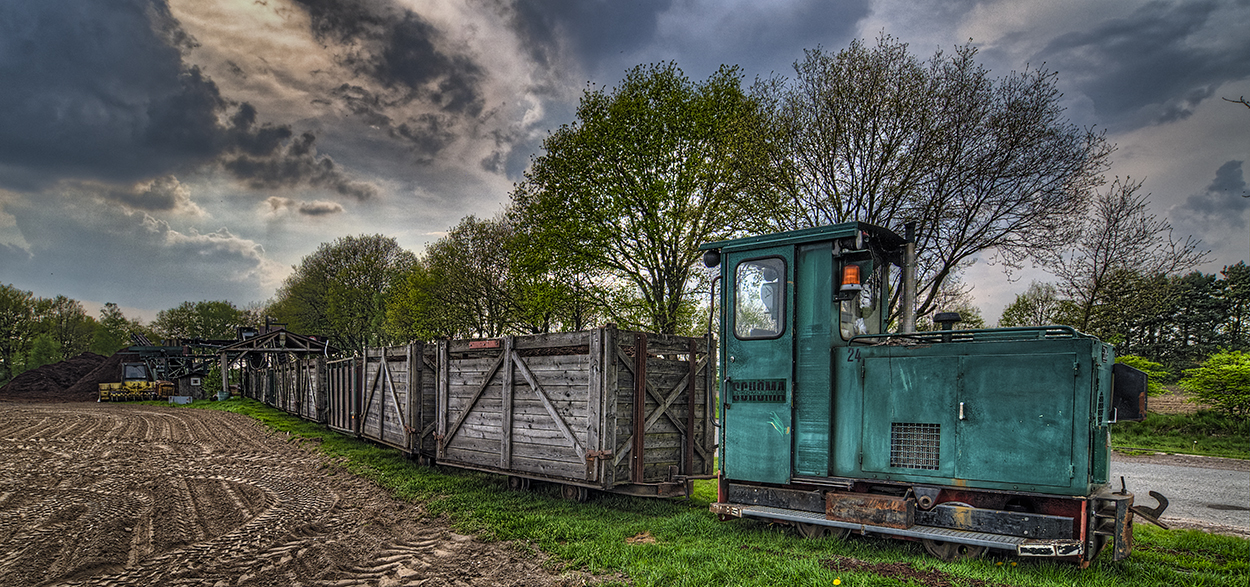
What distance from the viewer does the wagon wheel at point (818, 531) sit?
A: 247 inches

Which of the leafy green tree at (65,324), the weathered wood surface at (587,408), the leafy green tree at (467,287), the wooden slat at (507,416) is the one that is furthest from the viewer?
the leafy green tree at (65,324)

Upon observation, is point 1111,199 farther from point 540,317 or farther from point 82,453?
point 82,453

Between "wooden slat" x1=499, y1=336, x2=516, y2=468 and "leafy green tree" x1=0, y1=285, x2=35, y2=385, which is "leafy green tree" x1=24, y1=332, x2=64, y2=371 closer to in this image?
"leafy green tree" x1=0, y1=285, x2=35, y2=385

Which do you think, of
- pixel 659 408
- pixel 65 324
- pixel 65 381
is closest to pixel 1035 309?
pixel 659 408

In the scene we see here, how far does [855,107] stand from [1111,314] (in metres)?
9.73

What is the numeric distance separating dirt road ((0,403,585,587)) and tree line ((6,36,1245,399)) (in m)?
8.58

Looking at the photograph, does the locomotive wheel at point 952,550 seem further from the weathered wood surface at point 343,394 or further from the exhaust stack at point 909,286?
the weathered wood surface at point 343,394

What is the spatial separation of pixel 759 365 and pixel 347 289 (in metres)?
49.2

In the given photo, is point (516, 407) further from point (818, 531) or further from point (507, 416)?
point (818, 531)

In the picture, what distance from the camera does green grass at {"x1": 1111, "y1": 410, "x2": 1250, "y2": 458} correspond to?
1598cm

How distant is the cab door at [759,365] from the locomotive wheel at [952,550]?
147 centimetres

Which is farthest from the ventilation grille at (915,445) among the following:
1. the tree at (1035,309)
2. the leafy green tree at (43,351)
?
the leafy green tree at (43,351)

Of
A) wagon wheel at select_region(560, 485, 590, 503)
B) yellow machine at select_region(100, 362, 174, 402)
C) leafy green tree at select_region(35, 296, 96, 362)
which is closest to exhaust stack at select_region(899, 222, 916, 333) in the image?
wagon wheel at select_region(560, 485, 590, 503)

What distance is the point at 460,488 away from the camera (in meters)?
9.66
